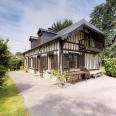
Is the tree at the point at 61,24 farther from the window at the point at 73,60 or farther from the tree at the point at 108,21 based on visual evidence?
the window at the point at 73,60

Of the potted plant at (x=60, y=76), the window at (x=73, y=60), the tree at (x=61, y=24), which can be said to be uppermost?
the tree at (x=61, y=24)

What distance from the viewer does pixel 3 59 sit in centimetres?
463

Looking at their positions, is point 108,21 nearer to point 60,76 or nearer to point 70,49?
point 70,49

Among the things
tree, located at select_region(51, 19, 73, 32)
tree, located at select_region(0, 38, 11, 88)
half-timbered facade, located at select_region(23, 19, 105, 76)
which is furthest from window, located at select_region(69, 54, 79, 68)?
tree, located at select_region(51, 19, 73, 32)

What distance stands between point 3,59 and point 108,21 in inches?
1031

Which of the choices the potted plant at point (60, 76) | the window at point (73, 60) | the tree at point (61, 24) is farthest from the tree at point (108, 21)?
the potted plant at point (60, 76)

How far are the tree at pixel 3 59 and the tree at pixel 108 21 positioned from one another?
2136 centimetres

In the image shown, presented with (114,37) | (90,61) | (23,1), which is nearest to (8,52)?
(23,1)

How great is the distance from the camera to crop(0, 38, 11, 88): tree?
4.46 m

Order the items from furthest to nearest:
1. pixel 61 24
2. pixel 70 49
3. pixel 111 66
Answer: pixel 61 24 < pixel 111 66 < pixel 70 49

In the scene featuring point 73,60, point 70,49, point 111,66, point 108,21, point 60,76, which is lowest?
point 60,76

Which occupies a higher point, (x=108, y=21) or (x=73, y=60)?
(x=108, y=21)

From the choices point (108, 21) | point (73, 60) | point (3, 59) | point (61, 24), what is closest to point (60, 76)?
point (73, 60)

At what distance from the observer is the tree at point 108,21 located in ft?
69.6
